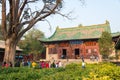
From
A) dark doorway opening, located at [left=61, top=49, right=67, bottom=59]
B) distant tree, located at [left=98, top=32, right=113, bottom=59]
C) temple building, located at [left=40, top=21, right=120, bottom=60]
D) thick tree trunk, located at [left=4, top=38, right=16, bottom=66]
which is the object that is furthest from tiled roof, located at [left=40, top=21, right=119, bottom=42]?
thick tree trunk, located at [left=4, top=38, right=16, bottom=66]

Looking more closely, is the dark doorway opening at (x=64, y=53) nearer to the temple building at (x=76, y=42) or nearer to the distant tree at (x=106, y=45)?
the temple building at (x=76, y=42)

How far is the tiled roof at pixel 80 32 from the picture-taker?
3791 cm

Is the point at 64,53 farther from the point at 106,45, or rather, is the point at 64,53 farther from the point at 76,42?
the point at 106,45

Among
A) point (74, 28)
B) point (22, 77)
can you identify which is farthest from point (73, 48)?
point (22, 77)

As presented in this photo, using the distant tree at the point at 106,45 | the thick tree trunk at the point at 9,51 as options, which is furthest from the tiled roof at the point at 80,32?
the thick tree trunk at the point at 9,51

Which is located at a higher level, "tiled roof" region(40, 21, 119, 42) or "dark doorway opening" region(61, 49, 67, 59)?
"tiled roof" region(40, 21, 119, 42)

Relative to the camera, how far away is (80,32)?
3984 cm

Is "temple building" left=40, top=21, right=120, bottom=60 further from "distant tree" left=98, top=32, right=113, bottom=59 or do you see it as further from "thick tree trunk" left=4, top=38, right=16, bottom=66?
"thick tree trunk" left=4, top=38, right=16, bottom=66

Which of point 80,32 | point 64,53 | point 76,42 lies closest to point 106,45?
point 76,42

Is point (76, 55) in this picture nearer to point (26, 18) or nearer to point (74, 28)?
point (74, 28)

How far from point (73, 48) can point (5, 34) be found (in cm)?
1852

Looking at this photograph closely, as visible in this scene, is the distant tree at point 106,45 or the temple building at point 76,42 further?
the temple building at point 76,42

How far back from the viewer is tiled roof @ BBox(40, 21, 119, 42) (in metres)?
37.9

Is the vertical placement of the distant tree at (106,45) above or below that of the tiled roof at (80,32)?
below
